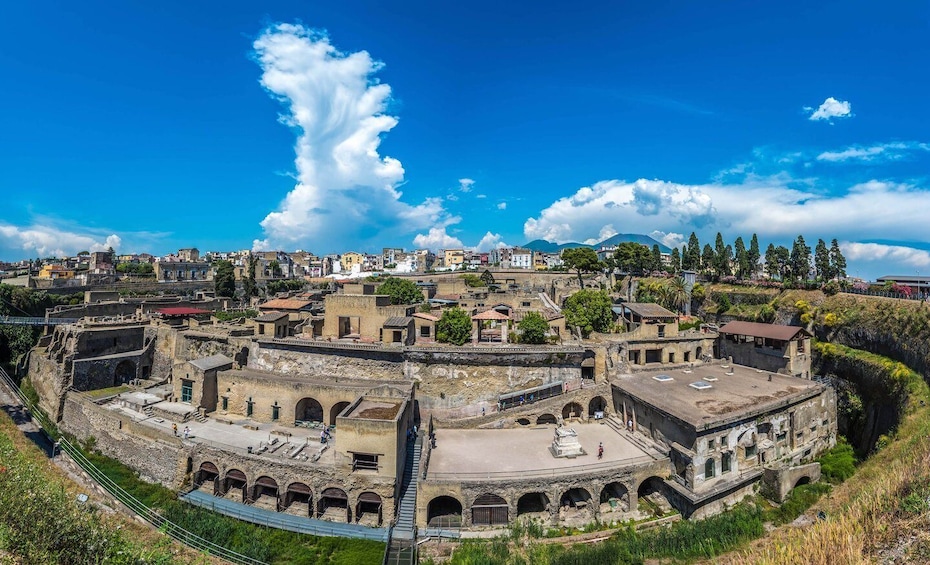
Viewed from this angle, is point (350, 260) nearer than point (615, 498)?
No

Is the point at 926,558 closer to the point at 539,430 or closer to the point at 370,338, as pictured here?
the point at 539,430

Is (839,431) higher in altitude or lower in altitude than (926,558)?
lower

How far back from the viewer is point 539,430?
29.2 meters

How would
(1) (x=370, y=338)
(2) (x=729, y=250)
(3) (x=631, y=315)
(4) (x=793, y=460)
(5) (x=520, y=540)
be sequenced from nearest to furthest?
1. (5) (x=520, y=540)
2. (4) (x=793, y=460)
3. (1) (x=370, y=338)
4. (3) (x=631, y=315)
5. (2) (x=729, y=250)

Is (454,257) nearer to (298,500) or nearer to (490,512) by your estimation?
(298,500)

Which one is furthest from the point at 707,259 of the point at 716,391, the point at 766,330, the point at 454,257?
the point at 454,257

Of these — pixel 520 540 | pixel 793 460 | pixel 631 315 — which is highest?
pixel 631 315

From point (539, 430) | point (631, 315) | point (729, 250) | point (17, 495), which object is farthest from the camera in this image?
point (729, 250)

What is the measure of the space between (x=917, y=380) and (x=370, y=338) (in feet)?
129

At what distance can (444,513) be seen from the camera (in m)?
23.6

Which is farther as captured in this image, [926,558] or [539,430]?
[539,430]

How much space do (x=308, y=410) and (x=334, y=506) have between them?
9.12 metres

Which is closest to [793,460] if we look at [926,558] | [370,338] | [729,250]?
[926,558]

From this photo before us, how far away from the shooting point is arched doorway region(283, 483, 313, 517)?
78.3ft
